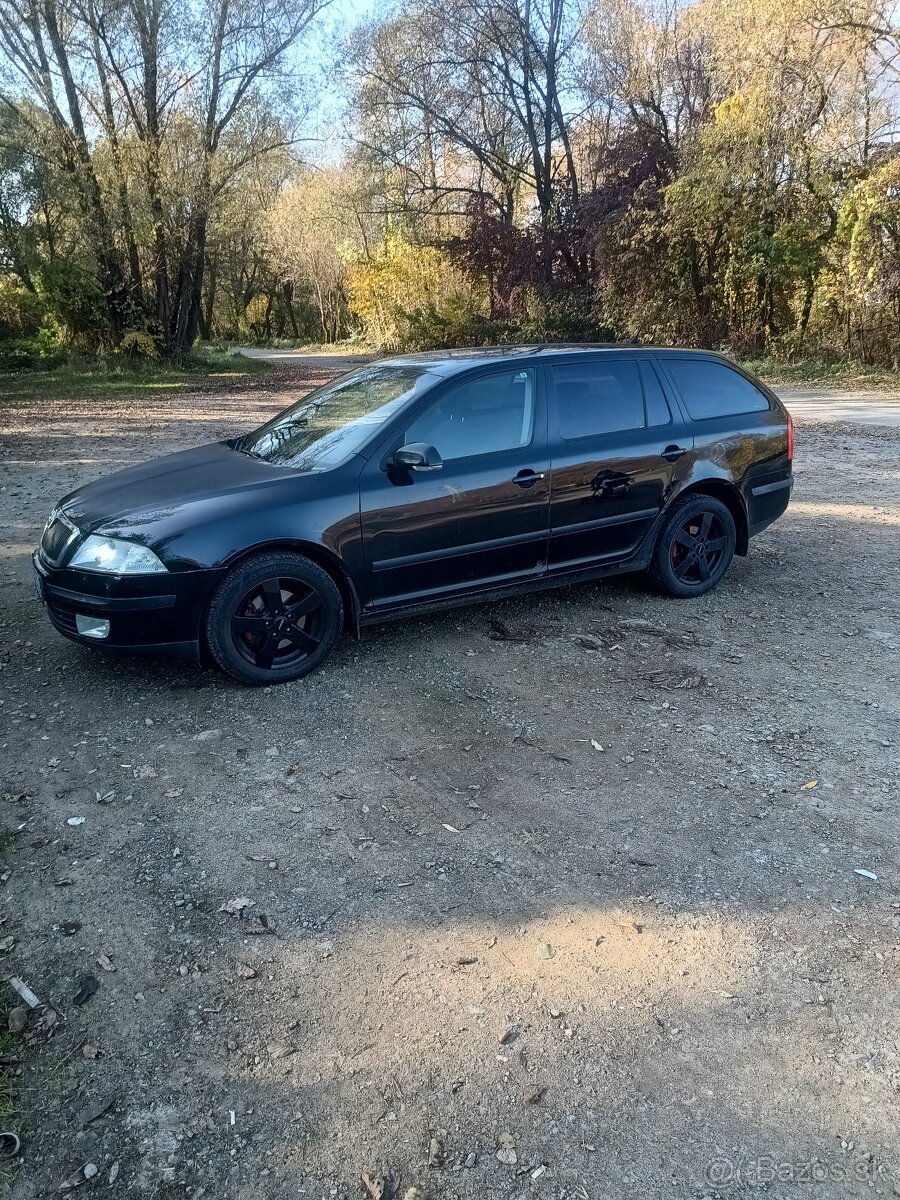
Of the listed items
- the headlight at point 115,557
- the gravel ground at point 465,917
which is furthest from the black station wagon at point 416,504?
the gravel ground at point 465,917

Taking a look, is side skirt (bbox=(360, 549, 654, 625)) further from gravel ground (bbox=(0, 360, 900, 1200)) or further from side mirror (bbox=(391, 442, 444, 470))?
side mirror (bbox=(391, 442, 444, 470))

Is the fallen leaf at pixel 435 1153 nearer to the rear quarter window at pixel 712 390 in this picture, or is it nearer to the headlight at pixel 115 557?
the headlight at pixel 115 557

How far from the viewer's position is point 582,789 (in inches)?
143

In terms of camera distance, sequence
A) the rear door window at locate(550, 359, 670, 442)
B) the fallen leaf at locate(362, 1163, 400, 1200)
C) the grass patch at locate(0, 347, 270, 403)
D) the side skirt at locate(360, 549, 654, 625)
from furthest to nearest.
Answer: the grass patch at locate(0, 347, 270, 403) < the rear door window at locate(550, 359, 670, 442) < the side skirt at locate(360, 549, 654, 625) < the fallen leaf at locate(362, 1163, 400, 1200)

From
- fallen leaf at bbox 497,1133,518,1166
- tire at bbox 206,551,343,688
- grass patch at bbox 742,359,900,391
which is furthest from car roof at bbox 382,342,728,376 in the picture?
grass patch at bbox 742,359,900,391

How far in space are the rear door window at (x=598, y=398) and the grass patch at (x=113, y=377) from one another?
53.6 ft

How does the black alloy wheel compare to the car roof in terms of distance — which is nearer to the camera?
the car roof

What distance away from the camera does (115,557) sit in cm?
421

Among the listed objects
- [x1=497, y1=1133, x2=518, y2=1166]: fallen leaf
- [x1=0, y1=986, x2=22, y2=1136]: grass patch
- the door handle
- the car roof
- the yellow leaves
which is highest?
the yellow leaves

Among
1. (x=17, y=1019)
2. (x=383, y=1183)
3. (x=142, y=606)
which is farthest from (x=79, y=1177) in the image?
(x=142, y=606)

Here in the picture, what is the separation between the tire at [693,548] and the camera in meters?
5.71

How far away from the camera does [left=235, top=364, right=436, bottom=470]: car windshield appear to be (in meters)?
4.77

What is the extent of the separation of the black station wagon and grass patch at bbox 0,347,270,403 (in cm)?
1584

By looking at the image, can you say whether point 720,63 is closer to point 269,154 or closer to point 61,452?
point 269,154
